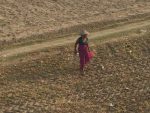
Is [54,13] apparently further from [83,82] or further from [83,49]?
[83,82]

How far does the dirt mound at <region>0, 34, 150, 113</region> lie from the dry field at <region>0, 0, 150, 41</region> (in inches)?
152

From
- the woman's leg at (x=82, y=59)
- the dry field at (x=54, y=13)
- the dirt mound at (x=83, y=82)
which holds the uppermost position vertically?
the dry field at (x=54, y=13)

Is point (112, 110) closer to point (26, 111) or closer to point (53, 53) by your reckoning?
point (26, 111)

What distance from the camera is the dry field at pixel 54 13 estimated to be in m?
25.1

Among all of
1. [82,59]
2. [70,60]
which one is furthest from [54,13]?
[82,59]

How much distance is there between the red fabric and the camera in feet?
63.6

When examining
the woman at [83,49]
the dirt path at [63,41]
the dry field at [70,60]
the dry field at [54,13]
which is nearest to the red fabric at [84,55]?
the woman at [83,49]

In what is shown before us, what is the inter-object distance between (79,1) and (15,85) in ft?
41.9

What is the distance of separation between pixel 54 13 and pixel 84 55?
9058 mm

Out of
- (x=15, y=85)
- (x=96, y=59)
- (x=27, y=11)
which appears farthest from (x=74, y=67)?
(x=27, y=11)

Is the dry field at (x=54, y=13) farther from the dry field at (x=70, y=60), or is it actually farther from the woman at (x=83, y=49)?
the woman at (x=83, y=49)

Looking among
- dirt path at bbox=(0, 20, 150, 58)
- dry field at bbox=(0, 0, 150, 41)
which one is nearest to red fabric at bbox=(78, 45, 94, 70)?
dirt path at bbox=(0, 20, 150, 58)

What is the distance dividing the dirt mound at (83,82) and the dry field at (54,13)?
3850 millimetres

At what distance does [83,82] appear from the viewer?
19125 millimetres
